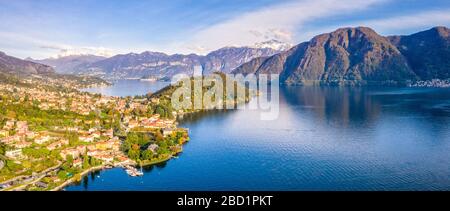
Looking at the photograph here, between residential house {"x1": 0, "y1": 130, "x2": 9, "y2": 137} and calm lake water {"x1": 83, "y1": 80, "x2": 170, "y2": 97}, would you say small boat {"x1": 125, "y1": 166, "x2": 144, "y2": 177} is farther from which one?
calm lake water {"x1": 83, "y1": 80, "x2": 170, "y2": 97}

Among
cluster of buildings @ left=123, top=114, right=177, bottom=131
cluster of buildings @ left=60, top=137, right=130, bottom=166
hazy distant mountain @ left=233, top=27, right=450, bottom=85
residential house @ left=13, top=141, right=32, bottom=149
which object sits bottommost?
cluster of buildings @ left=60, top=137, right=130, bottom=166

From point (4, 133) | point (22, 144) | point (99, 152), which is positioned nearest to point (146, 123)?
point (99, 152)

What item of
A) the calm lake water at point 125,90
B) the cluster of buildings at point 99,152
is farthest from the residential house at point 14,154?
the calm lake water at point 125,90

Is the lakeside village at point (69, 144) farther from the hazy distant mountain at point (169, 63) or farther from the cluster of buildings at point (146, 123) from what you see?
the hazy distant mountain at point (169, 63)

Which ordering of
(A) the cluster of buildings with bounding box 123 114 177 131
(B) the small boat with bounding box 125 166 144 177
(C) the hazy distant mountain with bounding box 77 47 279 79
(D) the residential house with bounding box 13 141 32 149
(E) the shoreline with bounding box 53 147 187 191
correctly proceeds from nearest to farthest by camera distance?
(E) the shoreline with bounding box 53 147 187 191
(B) the small boat with bounding box 125 166 144 177
(D) the residential house with bounding box 13 141 32 149
(A) the cluster of buildings with bounding box 123 114 177 131
(C) the hazy distant mountain with bounding box 77 47 279 79

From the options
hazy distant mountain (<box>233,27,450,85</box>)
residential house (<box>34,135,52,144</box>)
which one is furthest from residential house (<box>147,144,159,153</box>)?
hazy distant mountain (<box>233,27,450,85</box>)
